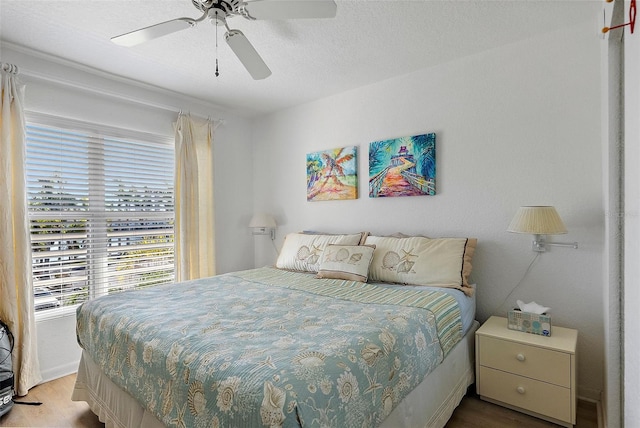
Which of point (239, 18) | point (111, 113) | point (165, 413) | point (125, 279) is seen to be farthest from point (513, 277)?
point (111, 113)

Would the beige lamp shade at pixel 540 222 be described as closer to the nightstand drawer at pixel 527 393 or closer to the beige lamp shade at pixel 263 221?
the nightstand drawer at pixel 527 393

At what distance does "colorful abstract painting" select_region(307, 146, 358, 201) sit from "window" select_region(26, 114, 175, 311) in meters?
1.49

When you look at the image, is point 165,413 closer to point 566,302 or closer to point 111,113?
point 566,302

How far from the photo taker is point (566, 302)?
7.36 feet

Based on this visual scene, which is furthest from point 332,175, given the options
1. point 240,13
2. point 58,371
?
point 58,371

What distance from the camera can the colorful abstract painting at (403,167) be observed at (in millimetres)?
2795

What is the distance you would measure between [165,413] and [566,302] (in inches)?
97.7

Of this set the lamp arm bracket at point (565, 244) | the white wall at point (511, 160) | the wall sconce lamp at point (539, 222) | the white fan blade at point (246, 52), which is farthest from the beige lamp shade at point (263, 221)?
the lamp arm bracket at point (565, 244)

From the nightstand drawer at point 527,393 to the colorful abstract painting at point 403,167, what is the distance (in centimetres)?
141

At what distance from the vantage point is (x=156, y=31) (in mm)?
1737

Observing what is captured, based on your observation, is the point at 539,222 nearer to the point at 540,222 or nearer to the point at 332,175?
the point at 540,222

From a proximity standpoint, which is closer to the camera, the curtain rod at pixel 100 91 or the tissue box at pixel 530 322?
the tissue box at pixel 530 322

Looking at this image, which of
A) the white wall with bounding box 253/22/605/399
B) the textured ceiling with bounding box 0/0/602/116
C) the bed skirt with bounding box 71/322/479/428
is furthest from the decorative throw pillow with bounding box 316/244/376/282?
the textured ceiling with bounding box 0/0/602/116

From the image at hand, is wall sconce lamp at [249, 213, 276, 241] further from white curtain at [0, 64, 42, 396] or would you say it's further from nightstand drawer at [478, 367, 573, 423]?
nightstand drawer at [478, 367, 573, 423]
